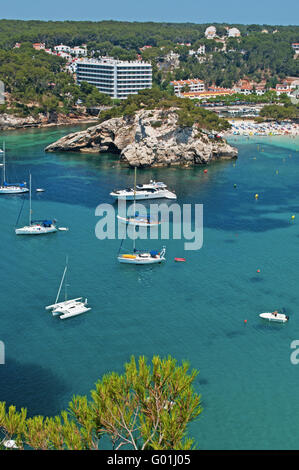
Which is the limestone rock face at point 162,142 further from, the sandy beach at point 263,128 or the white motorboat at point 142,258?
the white motorboat at point 142,258

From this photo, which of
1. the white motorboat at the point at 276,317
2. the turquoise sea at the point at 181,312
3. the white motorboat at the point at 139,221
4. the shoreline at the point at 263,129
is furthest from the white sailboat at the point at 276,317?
the shoreline at the point at 263,129

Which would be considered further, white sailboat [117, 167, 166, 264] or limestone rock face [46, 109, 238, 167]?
limestone rock face [46, 109, 238, 167]

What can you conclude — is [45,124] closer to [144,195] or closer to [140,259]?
[144,195]

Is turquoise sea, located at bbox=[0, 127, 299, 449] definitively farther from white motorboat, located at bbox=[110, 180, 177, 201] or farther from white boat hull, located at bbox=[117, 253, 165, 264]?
white motorboat, located at bbox=[110, 180, 177, 201]

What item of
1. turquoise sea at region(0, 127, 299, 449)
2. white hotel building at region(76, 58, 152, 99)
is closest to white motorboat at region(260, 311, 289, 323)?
turquoise sea at region(0, 127, 299, 449)

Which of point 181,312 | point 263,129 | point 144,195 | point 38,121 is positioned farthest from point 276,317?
point 38,121

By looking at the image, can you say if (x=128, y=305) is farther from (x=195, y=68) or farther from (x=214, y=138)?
(x=195, y=68)
